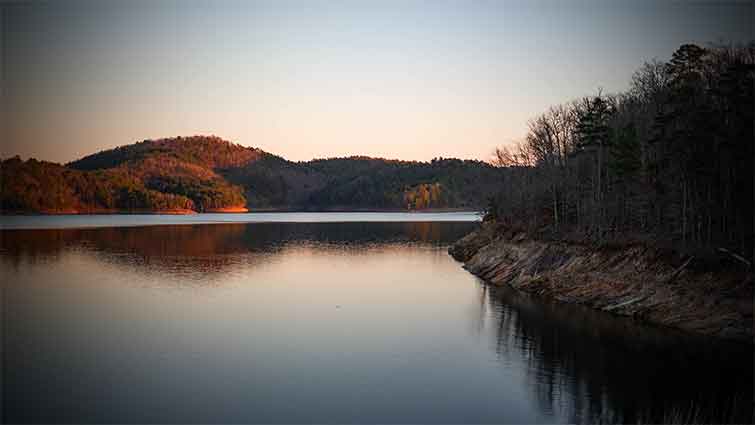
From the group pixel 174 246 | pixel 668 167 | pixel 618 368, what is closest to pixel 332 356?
pixel 618 368

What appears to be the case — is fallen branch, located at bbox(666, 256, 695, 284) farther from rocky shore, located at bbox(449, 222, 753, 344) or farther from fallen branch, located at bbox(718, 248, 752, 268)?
fallen branch, located at bbox(718, 248, 752, 268)

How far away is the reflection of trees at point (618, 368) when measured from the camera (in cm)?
1809

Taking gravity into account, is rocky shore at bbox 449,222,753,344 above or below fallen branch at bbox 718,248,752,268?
below

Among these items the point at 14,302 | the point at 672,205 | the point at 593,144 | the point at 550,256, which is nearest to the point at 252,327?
the point at 14,302

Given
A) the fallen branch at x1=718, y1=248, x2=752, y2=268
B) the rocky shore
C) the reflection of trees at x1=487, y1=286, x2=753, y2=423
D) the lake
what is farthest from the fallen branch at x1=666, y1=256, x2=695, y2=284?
the lake

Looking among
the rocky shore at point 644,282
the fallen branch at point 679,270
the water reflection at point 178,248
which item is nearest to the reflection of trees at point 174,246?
the water reflection at point 178,248

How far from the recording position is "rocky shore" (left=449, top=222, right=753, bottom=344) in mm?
25828

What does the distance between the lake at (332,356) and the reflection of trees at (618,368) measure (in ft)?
0.30

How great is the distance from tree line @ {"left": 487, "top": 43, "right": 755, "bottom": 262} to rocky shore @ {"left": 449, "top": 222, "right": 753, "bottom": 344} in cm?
134

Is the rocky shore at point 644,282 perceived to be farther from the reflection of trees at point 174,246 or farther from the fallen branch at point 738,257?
the reflection of trees at point 174,246

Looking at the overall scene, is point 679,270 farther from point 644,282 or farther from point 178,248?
point 178,248

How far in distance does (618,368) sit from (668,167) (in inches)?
697

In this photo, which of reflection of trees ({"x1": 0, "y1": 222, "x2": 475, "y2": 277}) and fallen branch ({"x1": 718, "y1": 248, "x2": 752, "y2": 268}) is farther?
reflection of trees ({"x1": 0, "y1": 222, "x2": 475, "y2": 277})

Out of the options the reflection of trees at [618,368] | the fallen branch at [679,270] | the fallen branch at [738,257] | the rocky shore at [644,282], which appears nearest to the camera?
the reflection of trees at [618,368]
